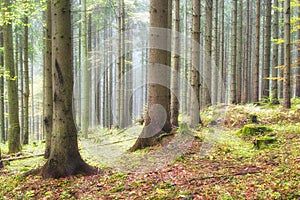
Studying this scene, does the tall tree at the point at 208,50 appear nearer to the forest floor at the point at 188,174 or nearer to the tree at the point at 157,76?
the tree at the point at 157,76

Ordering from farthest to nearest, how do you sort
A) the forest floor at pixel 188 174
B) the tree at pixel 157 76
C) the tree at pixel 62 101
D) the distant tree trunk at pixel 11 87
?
the distant tree trunk at pixel 11 87
the tree at pixel 157 76
the tree at pixel 62 101
the forest floor at pixel 188 174

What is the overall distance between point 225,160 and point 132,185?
2.45 meters

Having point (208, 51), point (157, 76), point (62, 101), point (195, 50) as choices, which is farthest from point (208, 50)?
point (62, 101)

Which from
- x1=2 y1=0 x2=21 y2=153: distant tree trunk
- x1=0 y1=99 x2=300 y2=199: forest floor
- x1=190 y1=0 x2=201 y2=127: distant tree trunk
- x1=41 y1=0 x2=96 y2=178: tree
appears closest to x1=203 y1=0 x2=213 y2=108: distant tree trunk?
x1=190 y1=0 x2=201 y2=127: distant tree trunk

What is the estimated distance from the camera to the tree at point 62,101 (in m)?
5.98

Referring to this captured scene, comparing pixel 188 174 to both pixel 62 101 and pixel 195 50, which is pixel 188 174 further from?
pixel 195 50

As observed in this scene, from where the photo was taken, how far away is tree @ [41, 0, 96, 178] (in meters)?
5.98

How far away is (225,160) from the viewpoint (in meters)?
6.62

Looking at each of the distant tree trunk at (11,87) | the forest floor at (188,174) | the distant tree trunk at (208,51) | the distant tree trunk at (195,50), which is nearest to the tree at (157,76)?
the forest floor at (188,174)

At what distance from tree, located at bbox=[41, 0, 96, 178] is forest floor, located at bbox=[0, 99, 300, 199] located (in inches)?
12.4

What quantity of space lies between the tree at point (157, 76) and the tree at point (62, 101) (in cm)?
231

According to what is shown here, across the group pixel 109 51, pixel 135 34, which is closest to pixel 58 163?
Answer: pixel 109 51

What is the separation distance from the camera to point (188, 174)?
5.79 m

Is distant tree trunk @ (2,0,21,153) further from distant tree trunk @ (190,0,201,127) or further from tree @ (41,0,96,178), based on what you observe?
distant tree trunk @ (190,0,201,127)
